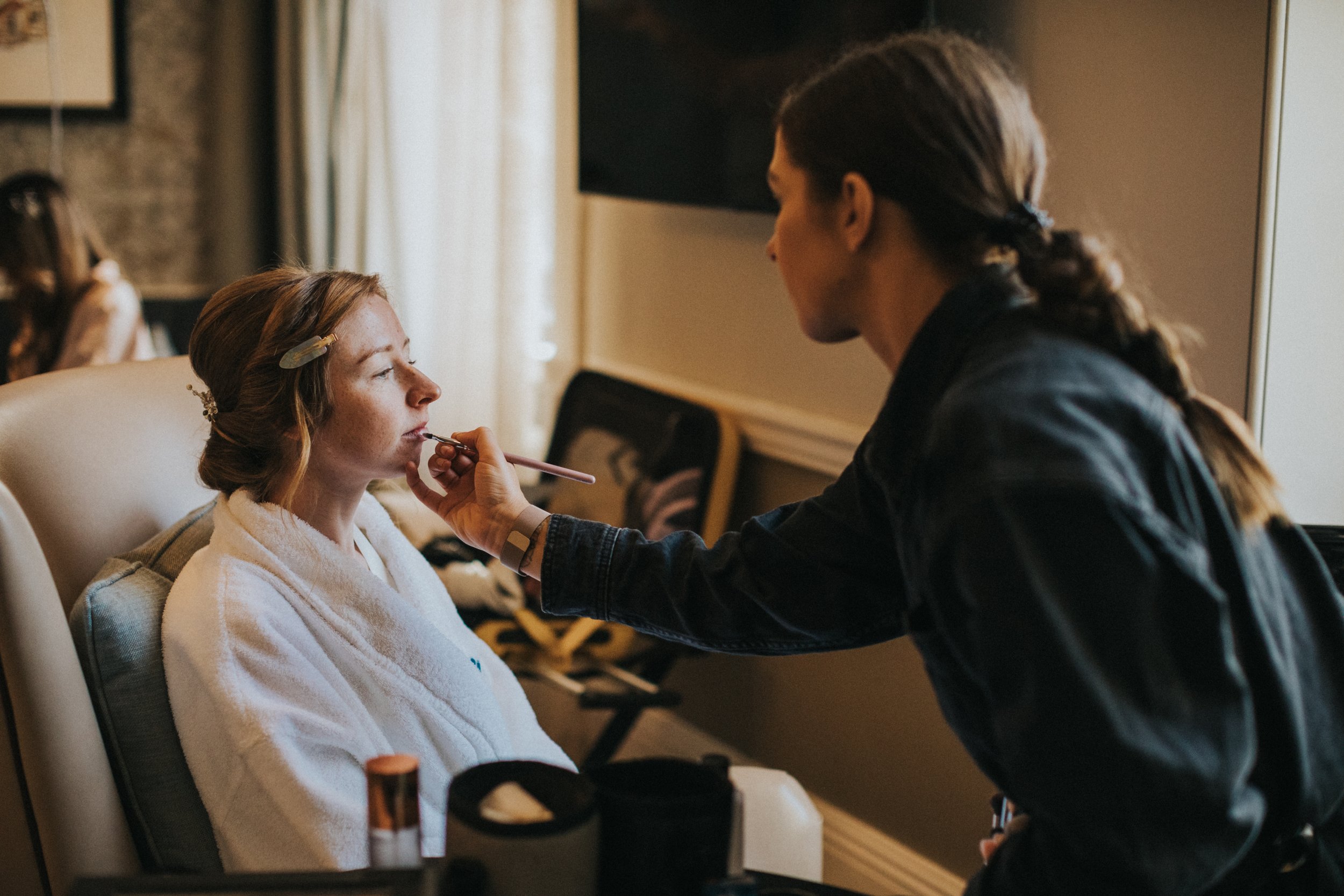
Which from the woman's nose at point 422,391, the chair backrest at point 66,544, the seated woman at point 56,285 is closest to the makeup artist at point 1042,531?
the woman's nose at point 422,391

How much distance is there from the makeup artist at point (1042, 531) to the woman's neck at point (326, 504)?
578 millimetres

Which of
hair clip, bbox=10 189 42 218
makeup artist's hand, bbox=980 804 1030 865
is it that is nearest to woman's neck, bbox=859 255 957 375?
makeup artist's hand, bbox=980 804 1030 865

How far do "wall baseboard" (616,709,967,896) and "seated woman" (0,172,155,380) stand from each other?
185 cm

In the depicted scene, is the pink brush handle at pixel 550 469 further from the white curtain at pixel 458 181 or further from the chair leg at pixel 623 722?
the white curtain at pixel 458 181

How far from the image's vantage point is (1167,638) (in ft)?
2.45

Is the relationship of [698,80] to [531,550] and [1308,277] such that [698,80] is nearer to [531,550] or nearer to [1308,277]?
[1308,277]

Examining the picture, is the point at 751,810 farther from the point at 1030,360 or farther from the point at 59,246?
the point at 59,246

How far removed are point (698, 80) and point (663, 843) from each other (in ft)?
6.23

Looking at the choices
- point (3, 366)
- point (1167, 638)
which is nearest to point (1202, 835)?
point (1167, 638)

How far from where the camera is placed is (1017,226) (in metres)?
0.94

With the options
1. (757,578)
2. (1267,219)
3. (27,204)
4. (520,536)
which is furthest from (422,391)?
(27,204)

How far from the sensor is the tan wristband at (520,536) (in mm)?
1319

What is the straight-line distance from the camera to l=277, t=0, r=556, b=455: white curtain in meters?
3.08

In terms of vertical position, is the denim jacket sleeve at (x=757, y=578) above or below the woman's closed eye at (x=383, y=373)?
below
